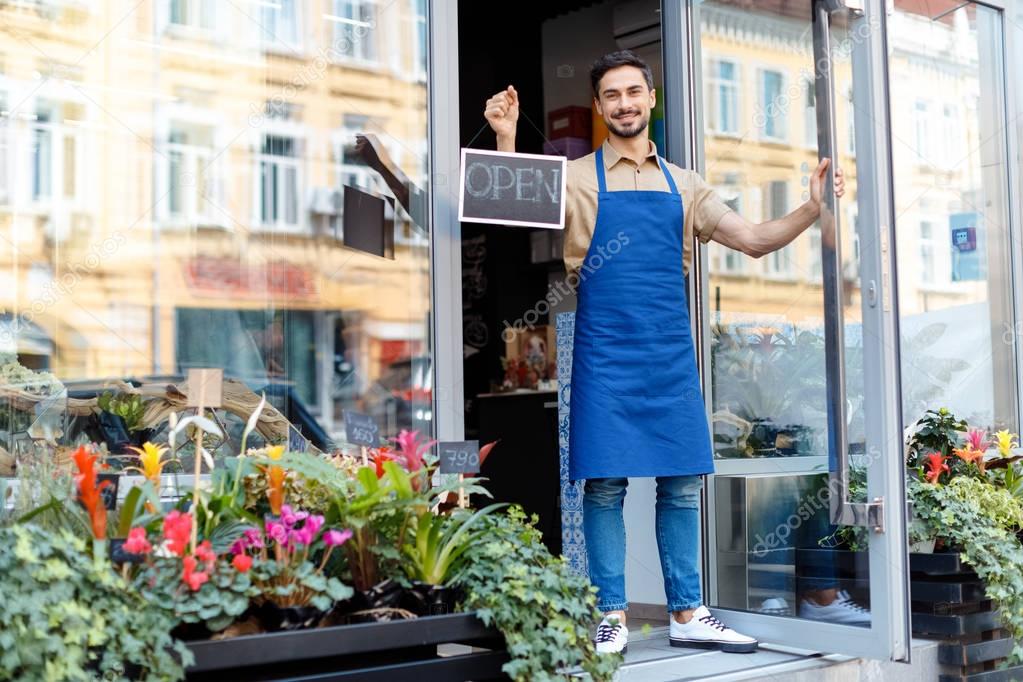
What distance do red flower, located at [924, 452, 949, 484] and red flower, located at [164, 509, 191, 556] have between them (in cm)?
269

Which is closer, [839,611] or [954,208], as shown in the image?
[839,611]

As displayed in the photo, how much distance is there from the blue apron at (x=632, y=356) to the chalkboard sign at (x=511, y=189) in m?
0.21

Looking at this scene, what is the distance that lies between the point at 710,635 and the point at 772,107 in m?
1.68

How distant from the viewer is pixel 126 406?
11.4ft

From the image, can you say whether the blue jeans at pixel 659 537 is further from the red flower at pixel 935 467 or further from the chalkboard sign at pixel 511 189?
the red flower at pixel 935 467

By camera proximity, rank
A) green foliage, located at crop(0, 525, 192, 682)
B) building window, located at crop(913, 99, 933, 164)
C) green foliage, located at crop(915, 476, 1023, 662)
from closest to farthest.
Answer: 1. green foliage, located at crop(0, 525, 192, 682)
2. green foliage, located at crop(915, 476, 1023, 662)
3. building window, located at crop(913, 99, 933, 164)

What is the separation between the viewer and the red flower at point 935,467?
4.09 meters

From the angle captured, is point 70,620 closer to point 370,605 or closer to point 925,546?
point 370,605

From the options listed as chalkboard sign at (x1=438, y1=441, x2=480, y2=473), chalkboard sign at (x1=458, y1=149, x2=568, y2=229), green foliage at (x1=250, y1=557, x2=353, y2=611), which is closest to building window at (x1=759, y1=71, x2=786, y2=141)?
chalkboard sign at (x1=458, y1=149, x2=568, y2=229)

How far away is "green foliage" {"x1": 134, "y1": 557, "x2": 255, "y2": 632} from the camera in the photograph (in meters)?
2.14

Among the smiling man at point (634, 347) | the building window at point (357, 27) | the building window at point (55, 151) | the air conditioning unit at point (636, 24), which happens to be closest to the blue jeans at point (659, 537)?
the smiling man at point (634, 347)

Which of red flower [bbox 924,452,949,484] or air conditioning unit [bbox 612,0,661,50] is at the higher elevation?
air conditioning unit [bbox 612,0,661,50]

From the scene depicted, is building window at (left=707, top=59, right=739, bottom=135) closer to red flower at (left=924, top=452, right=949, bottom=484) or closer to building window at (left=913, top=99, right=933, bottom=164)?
red flower at (left=924, top=452, right=949, bottom=484)

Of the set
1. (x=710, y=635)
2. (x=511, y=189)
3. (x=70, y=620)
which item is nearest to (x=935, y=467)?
(x=710, y=635)
